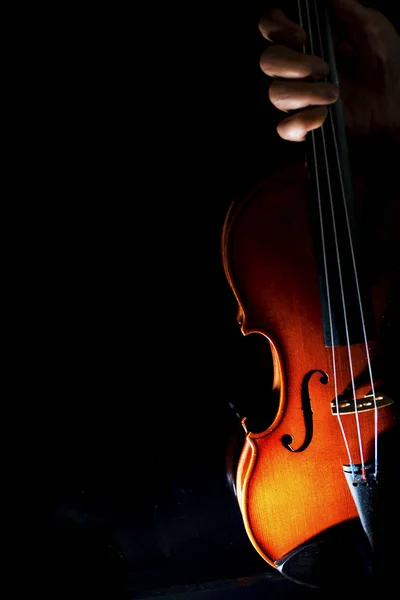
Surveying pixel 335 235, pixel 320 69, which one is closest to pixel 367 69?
pixel 320 69

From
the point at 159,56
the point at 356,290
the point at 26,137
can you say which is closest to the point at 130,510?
the point at 356,290

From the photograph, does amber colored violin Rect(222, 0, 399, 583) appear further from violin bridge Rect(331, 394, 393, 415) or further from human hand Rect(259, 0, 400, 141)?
human hand Rect(259, 0, 400, 141)

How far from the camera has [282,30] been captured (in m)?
0.84

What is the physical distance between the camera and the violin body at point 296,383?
83 cm

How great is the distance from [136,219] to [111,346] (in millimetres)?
278

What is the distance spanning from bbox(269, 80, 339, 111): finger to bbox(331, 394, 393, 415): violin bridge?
48 cm

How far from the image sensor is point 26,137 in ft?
3.50

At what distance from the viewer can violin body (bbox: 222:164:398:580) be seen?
0.83m

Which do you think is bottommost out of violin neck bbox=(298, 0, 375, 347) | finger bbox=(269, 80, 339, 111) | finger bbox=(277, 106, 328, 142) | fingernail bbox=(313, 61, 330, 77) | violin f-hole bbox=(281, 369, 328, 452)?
violin f-hole bbox=(281, 369, 328, 452)

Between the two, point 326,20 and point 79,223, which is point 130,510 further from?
point 326,20

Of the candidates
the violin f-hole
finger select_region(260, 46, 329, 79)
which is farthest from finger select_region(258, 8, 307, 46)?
the violin f-hole

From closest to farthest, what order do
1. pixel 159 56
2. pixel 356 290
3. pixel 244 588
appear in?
1. pixel 356 290
2. pixel 159 56
3. pixel 244 588

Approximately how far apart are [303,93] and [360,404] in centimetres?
51

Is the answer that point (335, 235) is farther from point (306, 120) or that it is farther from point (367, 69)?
point (367, 69)
